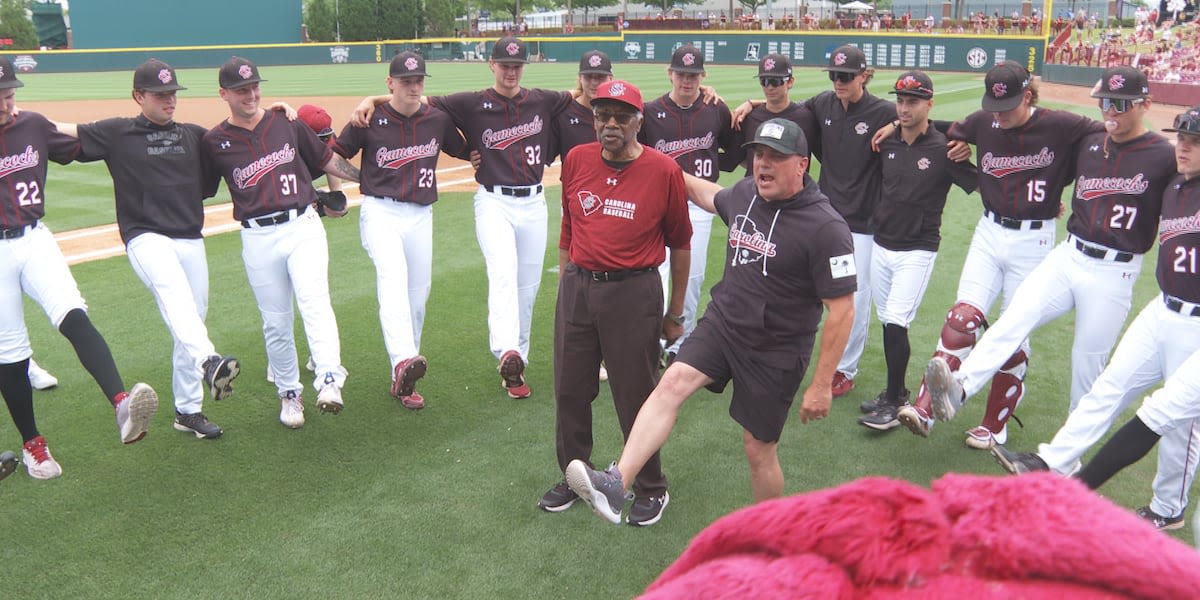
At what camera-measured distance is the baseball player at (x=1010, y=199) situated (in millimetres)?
5383

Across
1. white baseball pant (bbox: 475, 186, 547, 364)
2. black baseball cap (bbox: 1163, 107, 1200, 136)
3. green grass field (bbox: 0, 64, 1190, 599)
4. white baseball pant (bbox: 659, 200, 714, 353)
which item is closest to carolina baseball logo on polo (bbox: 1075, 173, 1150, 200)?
black baseball cap (bbox: 1163, 107, 1200, 136)

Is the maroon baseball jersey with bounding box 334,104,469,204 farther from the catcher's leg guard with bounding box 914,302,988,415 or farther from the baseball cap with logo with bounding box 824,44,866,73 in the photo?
the catcher's leg guard with bounding box 914,302,988,415

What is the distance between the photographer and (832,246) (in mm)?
3914

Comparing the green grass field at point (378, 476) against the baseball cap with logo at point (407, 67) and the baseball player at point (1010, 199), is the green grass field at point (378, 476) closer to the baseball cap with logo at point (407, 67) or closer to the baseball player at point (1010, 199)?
the baseball player at point (1010, 199)

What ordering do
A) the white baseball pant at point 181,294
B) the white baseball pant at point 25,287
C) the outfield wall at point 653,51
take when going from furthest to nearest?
the outfield wall at point 653,51, the white baseball pant at point 181,294, the white baseball pant at point 25,287

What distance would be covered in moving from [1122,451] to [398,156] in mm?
4705

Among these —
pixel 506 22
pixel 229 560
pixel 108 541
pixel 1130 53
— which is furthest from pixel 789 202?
pixel 506 22

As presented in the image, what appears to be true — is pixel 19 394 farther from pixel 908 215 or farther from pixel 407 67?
pixel 908 215

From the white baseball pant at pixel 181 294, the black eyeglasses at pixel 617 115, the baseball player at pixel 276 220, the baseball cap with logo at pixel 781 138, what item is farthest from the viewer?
the baseball player at pixel 276 220

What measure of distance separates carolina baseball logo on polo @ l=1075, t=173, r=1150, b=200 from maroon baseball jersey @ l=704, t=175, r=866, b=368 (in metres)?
1.88

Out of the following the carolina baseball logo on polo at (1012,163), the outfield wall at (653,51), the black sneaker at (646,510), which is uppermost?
the outfield wall at (653,51)

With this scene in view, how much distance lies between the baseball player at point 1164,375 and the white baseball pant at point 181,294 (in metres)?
4.52

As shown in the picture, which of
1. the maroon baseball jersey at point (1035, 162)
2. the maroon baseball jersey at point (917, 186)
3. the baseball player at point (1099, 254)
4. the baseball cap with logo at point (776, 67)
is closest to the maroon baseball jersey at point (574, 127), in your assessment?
the baseball cap with logo at point (776, 67)

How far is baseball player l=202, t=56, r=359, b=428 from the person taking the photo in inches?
223
